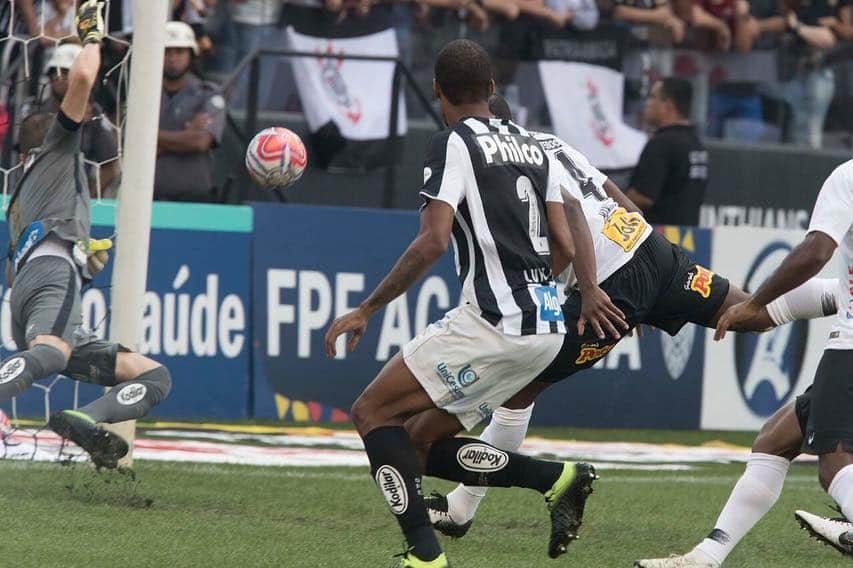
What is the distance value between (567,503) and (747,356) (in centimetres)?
716

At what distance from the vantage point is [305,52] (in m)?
13.3

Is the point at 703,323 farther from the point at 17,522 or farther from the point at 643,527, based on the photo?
the point at 17,522

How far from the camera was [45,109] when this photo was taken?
11.6 m

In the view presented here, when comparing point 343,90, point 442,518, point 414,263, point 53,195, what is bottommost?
point 442,518

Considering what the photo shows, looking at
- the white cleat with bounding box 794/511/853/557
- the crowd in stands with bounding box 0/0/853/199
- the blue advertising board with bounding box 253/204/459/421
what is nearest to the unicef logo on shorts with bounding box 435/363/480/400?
the white cleat with bounding box 794/511/853/557

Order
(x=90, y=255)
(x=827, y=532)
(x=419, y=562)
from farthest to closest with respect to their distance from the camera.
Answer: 1. (x=90, y=255)
2. (x=827, y=532)
3. (x=419, y=562)

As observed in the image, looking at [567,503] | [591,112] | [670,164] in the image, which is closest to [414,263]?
→ [567,503]

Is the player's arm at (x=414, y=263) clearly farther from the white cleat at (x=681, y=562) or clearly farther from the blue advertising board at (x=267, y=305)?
the blue advertising board at (x=267, y=305)

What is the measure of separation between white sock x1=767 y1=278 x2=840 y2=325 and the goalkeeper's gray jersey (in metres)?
3.55

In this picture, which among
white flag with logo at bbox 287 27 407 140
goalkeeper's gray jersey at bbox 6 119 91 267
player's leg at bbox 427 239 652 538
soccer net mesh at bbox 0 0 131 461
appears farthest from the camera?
white flag with logo at bbox 287 27 407 140

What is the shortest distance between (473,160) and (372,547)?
1.97 meters

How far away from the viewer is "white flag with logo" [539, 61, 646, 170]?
15102 millimetres

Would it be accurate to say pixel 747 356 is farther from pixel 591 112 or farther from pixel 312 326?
pixel 312 326

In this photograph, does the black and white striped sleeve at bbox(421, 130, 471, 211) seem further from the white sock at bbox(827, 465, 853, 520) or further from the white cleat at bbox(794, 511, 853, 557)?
the white cleat at bbox(794, 511, 853, 557)
